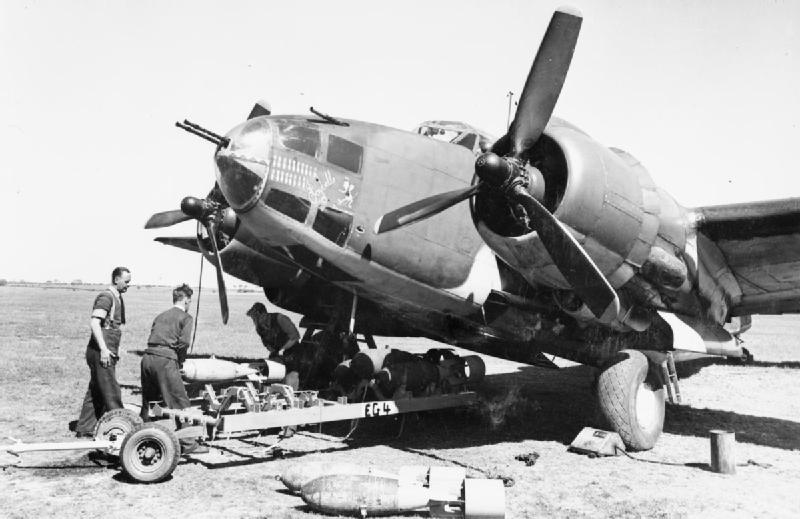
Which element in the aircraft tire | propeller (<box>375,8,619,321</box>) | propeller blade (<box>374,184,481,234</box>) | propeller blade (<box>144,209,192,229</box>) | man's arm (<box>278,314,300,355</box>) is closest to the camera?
propeller (<box>375,8,619,321</box>)

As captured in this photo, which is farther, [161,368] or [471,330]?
[471,330]

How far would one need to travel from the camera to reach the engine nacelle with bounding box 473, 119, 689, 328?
22.8ft

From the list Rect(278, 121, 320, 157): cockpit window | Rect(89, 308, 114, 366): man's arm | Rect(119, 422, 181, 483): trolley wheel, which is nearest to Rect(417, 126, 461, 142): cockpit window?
Rect(278, 121, 320, 157): cockpit window

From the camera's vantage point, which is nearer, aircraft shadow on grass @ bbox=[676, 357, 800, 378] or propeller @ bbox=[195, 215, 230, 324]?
propeller @ bbox=[195, 215, 230, 324]

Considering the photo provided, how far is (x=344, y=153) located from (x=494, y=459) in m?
4.31

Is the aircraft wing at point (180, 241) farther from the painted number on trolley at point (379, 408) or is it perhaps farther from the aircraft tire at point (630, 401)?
the aircraft tire at point (630, 401)

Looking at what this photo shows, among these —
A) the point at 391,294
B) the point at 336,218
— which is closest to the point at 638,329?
the point at 391,294

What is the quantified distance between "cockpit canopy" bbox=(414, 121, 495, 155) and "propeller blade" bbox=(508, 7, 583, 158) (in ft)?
7.80

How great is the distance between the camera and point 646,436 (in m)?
8.59

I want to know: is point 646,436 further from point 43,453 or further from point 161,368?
point 43,453

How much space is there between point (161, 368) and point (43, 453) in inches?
64.7

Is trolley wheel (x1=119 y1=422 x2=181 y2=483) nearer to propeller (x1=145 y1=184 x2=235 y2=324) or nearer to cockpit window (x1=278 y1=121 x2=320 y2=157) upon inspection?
propeller (x1=145 y1=184 x2=235 y2=324)

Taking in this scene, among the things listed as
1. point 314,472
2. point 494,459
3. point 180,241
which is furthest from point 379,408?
point 180,241

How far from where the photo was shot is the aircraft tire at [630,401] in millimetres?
8391
